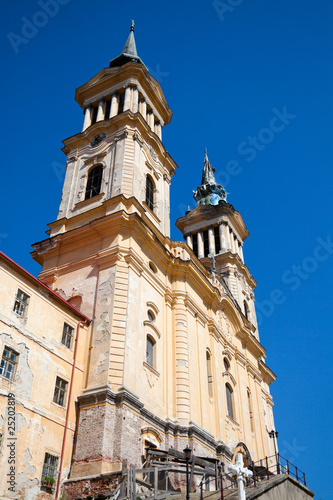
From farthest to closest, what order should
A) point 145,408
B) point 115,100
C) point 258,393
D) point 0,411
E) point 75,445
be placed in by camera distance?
point 258,393 < point 115,100 < point 145,408 < point 75,445 < point 0,411

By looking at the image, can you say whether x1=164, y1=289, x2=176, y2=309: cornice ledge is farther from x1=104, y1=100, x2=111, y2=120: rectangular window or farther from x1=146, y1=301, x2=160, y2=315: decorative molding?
x1=104, y1=100, x2=111, y2=120: rectangular window

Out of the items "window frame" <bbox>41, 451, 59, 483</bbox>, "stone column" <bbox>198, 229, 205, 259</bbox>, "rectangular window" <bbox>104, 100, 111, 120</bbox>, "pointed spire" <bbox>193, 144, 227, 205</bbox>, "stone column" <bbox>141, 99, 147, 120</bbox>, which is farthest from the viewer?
"pointed spire" <bbox>193, 144, 227, 205</bbox>

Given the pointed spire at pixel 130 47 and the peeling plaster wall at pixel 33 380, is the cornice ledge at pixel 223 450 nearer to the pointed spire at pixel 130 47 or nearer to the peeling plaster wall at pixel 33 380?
the peeling plaster wall at pixel 33 380

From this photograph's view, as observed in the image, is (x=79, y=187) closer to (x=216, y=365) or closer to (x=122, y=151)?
(x=122, y=151)

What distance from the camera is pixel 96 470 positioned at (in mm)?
19500

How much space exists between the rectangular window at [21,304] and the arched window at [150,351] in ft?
23.7

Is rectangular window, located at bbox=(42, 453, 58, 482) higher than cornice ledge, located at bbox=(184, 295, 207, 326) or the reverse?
the reverse

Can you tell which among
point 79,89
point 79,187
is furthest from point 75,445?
point 79,89

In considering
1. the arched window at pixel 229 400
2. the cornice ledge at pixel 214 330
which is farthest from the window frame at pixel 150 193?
the arched window at pixel 229 400

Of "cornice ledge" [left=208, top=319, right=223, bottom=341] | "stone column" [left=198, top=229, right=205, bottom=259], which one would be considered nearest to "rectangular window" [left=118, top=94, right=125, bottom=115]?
"cornice ledge" [left=208, top=319, right=223, bottom=341]

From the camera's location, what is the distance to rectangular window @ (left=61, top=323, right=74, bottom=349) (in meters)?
22.7

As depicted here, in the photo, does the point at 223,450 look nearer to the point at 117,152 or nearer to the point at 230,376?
the point at 230,376

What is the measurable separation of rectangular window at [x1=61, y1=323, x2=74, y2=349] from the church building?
62 mm

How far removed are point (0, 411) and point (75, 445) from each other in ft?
13.8
